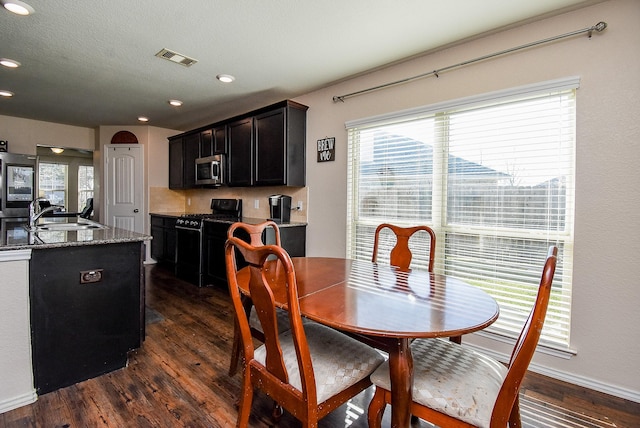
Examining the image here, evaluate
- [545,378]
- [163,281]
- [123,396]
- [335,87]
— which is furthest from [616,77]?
[163,281]

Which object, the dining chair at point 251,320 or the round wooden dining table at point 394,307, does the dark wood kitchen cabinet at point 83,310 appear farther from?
the round wooden dining table at point 394,307

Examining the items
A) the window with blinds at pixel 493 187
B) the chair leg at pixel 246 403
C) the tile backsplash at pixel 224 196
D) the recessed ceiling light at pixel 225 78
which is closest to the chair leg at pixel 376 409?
the chair leg at pixel 246 403

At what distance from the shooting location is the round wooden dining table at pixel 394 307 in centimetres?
109

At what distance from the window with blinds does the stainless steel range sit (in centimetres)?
231

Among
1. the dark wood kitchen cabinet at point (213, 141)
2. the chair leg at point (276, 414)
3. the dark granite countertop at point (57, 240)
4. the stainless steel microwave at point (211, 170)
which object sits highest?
the dark wood kitchen cabinet at point (213, 141)

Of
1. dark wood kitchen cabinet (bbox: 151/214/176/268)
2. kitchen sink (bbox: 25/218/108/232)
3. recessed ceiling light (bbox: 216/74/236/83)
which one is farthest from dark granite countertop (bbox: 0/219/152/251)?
dark wood kitchen cabinet (bbox: 151/214/176/268)

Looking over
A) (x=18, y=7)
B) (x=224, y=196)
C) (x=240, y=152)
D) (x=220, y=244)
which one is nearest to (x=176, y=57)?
(x=18, y=7)

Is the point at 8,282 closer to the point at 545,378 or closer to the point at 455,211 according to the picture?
the point at 455,211

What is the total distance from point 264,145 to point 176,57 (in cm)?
124

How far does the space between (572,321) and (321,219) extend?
7.40ft

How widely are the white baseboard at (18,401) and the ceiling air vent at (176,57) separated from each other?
99.6 inches

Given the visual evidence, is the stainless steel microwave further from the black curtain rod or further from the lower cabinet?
the black curtain rod

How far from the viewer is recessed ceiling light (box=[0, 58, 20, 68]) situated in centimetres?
274

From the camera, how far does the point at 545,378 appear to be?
2029mm
